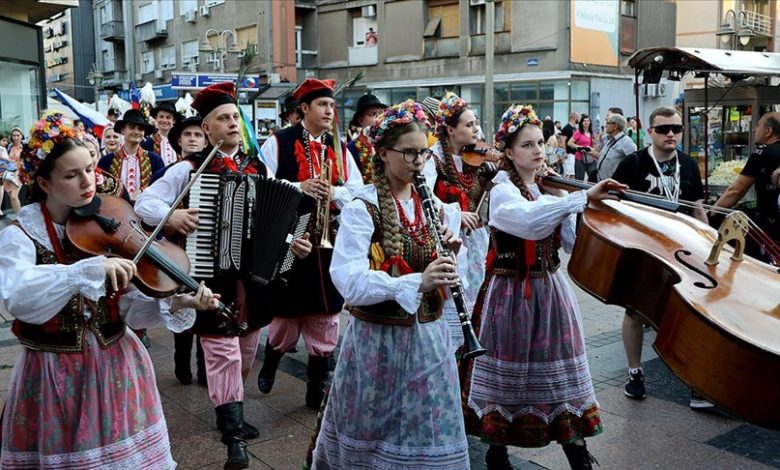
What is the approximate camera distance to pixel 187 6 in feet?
122

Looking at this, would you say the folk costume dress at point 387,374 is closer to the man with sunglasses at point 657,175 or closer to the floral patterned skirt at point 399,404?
the floral patterned skirt at point 399,404

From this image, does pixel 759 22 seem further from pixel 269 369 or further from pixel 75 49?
pixel 75 49

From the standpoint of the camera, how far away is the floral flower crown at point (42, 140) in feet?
9.42

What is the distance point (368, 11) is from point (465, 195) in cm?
2551

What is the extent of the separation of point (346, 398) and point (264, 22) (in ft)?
102

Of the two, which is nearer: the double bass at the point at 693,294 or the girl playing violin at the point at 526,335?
the double bass at the point at 693,294

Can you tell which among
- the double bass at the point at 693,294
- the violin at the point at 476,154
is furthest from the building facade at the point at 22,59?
the double bass at the point at 693,294

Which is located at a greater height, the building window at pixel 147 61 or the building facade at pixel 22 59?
the building window at pixel 147 61

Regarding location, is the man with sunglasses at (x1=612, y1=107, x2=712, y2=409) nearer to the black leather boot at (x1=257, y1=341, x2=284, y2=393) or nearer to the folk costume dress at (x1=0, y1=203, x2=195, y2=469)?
the black leather boot at (x1=257, y1=341, x2=284, y2=393)

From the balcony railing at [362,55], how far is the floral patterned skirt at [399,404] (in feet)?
88.6

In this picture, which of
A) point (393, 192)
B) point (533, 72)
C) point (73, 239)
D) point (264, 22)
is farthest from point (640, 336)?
point (264, 22)

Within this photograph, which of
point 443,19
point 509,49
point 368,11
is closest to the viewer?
point 509,49

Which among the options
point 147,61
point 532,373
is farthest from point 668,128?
point 147,61

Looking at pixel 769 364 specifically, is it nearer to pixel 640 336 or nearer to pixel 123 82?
pixel 640 336
